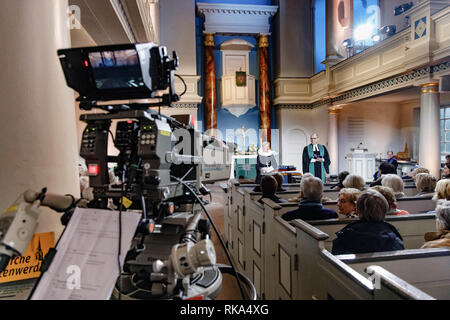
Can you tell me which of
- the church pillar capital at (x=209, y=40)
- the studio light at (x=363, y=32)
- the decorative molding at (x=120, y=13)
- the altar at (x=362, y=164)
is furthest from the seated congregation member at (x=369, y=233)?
the studio light at (x=363, y=32)

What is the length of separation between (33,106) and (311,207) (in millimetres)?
1911

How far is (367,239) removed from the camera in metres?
1.65

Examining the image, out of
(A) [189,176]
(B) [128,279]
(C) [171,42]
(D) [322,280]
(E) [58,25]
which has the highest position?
(C) [171,42]

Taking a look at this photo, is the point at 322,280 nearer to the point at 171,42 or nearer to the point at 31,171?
the point at 31,171

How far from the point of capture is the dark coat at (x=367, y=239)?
5.35ft

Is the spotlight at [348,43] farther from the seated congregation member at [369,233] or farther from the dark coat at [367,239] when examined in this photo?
the dark coat at [367,239]

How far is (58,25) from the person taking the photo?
151cm

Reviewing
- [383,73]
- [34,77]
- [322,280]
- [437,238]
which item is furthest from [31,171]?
[383,73]

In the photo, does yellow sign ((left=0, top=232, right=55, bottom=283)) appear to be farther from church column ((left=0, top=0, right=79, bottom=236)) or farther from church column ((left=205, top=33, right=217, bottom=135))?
church column ((left=205, top=33, right=217, bottom=135))

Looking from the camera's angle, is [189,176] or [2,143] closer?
[2,143]

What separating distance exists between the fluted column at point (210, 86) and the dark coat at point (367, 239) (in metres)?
8.13

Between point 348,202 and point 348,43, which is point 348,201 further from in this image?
point 348,43

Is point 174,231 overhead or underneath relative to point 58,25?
underneath
